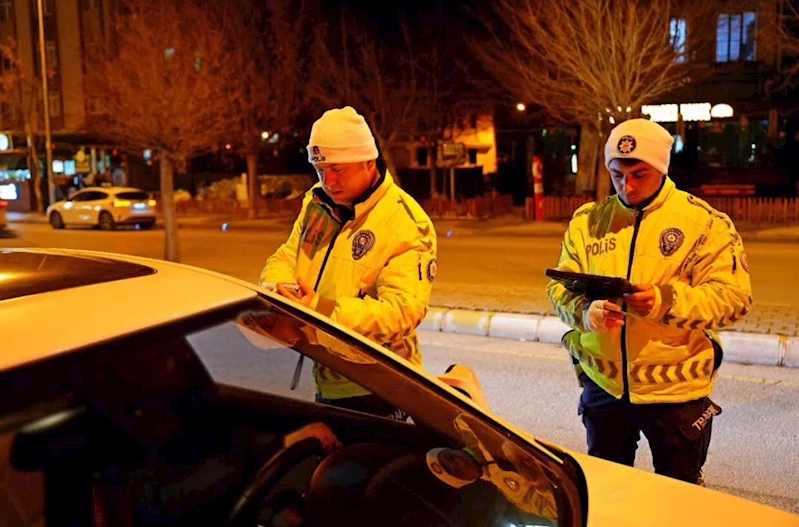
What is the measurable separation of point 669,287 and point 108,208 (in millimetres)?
24139

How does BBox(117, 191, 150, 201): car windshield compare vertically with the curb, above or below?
above

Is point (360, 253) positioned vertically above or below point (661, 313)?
above

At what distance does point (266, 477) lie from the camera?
7.18 feet

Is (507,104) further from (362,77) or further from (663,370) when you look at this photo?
(663,370)

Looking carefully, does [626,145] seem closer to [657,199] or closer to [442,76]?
[657,199]

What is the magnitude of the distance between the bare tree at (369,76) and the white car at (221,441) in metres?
22.7

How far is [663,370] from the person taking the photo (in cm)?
290

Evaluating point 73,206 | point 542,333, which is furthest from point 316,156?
point 73,206

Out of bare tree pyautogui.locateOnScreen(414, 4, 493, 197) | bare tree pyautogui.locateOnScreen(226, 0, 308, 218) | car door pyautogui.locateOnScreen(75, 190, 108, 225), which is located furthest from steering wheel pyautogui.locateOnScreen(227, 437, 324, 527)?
car door pyautogui.locateOnScreen(75, 190, 108, 225)

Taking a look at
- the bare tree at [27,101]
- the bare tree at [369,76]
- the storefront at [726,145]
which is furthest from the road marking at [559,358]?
the bare tree at [27,101]

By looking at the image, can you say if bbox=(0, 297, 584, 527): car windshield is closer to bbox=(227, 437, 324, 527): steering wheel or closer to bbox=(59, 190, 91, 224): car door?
bbox=(227, 437, 324, 527): steering wheel

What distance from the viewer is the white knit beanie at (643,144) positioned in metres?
2.85

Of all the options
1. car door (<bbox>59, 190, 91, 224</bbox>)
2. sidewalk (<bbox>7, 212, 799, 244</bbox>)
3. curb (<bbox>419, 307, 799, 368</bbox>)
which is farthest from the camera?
car door (<bbox>59, 190, 91, 224</bbox>)

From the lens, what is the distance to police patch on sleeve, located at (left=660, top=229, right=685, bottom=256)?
9.38 feet
